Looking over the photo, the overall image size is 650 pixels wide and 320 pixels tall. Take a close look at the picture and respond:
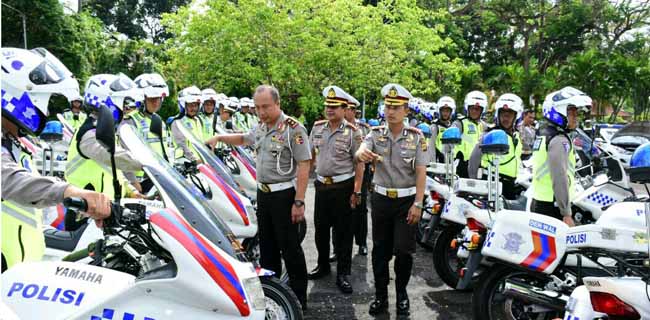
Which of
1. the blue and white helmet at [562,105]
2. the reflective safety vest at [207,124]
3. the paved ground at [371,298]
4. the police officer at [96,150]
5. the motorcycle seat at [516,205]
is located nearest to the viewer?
the police officer at [96,150]

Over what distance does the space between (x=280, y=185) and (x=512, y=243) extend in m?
1.92

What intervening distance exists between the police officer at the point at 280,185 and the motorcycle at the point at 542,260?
1.49 m

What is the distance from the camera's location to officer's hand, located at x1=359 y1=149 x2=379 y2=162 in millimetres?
4845

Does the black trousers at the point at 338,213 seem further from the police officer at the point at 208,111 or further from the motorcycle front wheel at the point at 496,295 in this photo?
the police officer at the point at 208,111

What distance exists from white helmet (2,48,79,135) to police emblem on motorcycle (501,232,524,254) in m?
2.92

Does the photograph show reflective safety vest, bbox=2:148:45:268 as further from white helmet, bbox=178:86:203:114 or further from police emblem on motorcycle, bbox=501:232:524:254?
white helmet, bbox=178:86:203:114

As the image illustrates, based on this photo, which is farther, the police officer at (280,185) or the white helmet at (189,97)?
the white helmet at (189,97)

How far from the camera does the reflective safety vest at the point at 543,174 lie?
4.76m

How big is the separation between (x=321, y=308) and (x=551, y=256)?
2138 mm

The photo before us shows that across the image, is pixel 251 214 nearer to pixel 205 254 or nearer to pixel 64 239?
pixel 64 239

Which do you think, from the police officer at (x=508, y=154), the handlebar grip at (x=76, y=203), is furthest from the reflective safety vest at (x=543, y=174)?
the handlebar grip at (x=76, y=203)

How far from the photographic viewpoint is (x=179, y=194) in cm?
298

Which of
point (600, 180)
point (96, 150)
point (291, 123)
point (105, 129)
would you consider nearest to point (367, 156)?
point (291, 123)

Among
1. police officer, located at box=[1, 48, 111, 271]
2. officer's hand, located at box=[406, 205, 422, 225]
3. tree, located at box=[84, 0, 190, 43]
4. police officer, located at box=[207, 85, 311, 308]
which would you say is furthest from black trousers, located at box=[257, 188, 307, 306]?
tree, located at box=[84, 0, 190, 43]
